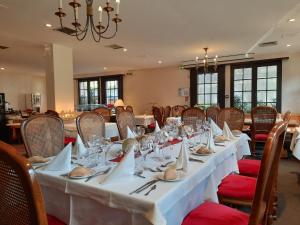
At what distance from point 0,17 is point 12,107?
7.70m

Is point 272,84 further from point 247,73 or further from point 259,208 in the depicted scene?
point 259,208

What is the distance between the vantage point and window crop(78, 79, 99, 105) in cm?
1119

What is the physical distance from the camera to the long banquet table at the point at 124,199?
1.10 metres

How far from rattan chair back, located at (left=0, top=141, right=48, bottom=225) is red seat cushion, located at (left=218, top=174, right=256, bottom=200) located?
→ 4.88ft

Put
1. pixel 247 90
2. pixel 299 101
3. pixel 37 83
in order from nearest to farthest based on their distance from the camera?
1. pixel 299 101
2. pixel 247 90
3. pixel 37 83

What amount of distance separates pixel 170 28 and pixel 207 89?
14.4ft

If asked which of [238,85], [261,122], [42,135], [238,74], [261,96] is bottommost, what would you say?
[261,122]

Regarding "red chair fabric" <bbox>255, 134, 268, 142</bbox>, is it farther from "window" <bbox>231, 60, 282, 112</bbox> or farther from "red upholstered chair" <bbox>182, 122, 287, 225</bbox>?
"red upholstered chair" <bbox>182, 122, 287, 225</bbox>

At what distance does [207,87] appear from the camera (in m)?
8.59

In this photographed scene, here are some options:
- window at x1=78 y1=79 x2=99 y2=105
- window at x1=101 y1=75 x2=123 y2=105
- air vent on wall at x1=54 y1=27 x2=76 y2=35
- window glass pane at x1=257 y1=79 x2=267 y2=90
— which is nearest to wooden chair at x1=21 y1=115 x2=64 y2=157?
air vent on wall at x1=54 y1=27 x2=76 y2=35

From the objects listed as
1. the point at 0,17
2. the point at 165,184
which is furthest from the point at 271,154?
the point at 0,17

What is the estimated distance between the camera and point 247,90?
25.7 feet

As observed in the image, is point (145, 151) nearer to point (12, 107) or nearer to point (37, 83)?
point (12, 107)

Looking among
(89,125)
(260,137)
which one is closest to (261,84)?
(260,137)
